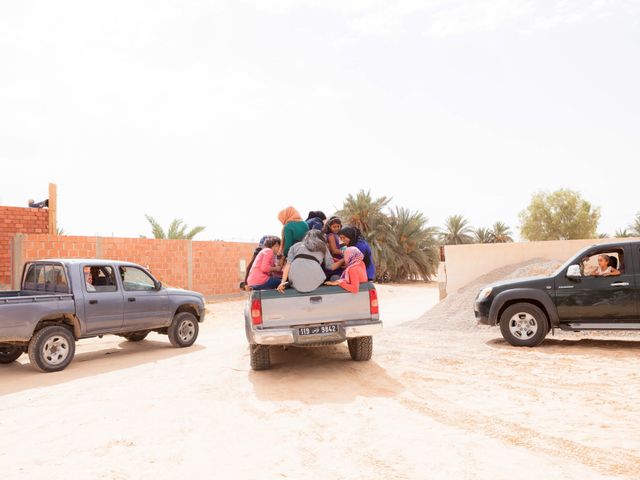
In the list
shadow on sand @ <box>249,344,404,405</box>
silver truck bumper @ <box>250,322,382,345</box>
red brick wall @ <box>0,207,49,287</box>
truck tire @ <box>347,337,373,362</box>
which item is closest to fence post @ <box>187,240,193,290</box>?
red brick wall @ <box>0,207,49,287</box>

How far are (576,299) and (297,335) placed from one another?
17.2 ft

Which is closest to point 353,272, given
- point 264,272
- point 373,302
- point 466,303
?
point 373,302

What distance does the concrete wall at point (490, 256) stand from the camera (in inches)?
611

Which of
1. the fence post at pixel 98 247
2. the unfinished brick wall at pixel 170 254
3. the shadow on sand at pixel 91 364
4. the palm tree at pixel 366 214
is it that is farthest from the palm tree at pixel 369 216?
the shadow on sand at pixel 91 364

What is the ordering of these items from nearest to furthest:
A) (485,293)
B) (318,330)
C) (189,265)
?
(318,330), (485,293), (189,265)

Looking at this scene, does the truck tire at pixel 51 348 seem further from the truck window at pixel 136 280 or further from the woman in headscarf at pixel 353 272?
the woman in headscarf at pixel 353 272

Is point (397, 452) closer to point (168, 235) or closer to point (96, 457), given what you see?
point (96, 457)

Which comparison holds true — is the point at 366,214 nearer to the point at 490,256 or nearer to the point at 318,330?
the point at 490,256

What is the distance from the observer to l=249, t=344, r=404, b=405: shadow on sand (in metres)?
6.07

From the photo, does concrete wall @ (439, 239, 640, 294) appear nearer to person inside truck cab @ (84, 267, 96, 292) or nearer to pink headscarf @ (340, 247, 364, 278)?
pink headscarf @ (340, 247, 364, 278)

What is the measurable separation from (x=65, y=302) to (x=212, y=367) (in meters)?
2.86

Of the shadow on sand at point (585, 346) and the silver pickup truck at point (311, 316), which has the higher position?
the silver pickup truck at point (311, 316)

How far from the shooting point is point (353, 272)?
23.4 feet

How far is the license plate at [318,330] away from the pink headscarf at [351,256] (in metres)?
0.81
